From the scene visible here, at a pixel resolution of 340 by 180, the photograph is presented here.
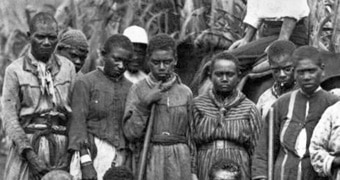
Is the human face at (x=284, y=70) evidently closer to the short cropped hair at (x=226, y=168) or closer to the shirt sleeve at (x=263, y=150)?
the shirt sleeve at (x=263, y=150)

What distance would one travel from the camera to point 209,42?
656 inches

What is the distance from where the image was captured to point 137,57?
14.7m

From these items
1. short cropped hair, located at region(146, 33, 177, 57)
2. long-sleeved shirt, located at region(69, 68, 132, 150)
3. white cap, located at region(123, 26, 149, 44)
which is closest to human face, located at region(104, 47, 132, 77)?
long-sleeved shirt, located at region(69, 68, 132, 150)

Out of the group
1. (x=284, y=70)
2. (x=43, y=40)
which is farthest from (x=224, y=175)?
(x=43, y=40)

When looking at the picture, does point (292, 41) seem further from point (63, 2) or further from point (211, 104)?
point (63, 2)

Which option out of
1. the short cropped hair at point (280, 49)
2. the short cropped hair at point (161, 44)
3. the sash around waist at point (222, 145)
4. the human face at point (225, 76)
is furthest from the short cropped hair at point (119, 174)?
the short cropped hair at point (280, 49)

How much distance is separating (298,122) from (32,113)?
227 cm

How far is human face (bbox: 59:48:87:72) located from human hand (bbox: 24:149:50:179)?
1.69m

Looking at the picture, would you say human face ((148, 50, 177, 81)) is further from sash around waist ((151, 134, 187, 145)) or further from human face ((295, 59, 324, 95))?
human face ((295, 59, 324, 95))

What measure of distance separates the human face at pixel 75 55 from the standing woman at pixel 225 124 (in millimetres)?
1828

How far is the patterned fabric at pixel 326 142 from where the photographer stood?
1240cm

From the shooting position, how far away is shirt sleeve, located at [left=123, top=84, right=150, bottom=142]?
43.5 feet

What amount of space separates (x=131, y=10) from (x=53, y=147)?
5660 mm

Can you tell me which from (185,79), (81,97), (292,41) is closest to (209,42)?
(185,79)
